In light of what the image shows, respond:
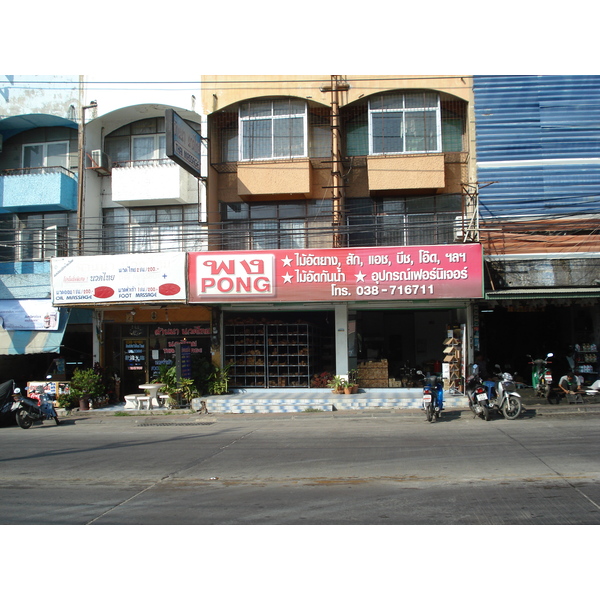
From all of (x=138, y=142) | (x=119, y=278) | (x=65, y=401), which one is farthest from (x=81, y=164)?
(x=65, y=401)

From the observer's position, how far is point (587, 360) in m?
16.9

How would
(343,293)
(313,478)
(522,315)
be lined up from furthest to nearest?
(522,315)
(343,293)
(313,478)

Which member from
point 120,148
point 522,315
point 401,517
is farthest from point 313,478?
point 120,148

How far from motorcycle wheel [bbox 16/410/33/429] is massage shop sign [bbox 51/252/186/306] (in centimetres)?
368

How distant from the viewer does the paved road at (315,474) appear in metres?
6.43

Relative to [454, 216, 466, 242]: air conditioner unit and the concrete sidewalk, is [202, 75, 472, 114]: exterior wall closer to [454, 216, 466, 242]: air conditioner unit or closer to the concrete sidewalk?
[454, 216, 466, 242]: air conditioner unit

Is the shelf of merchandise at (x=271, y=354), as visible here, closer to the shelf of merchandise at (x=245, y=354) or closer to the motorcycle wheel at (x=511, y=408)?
the shelf of merchandise at (x=245, y=354)

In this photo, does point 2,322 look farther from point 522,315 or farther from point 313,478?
point 522,315

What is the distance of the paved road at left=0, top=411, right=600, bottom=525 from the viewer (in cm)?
643

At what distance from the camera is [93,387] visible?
17547 millimetres

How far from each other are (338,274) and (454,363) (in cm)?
452

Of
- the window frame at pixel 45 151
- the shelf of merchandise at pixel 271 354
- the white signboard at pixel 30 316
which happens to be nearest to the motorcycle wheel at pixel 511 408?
the shelf of merchandise at pixel 271 354

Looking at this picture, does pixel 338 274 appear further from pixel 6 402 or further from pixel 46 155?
pixel 46 155

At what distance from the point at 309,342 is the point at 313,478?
997 centimetres
